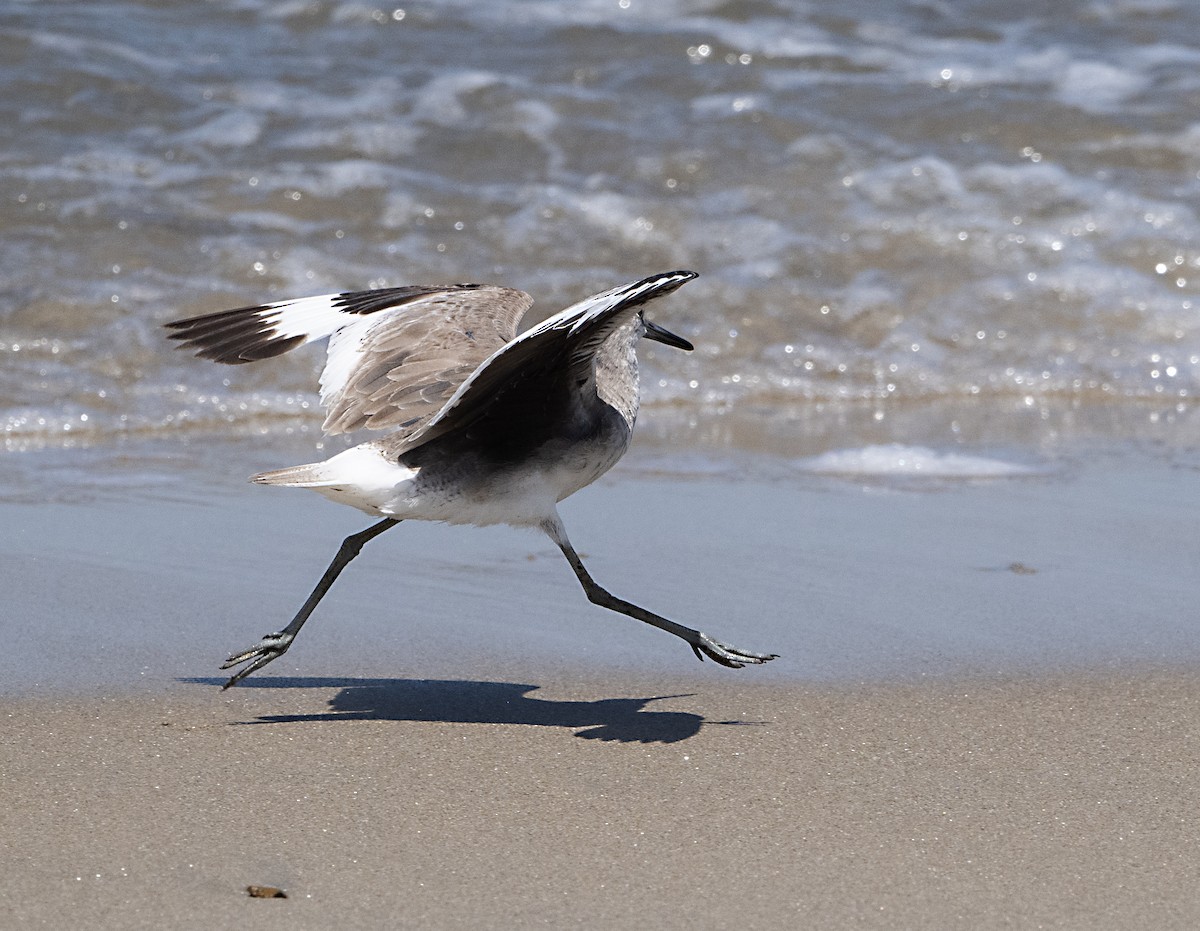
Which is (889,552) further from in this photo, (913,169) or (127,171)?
(127,171)

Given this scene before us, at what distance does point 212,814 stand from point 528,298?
7.80 ft

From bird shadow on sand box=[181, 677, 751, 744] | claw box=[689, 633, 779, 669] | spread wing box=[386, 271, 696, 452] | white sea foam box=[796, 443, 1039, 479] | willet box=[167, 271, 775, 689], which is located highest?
spread wing box=[386, 271, 696, 452]

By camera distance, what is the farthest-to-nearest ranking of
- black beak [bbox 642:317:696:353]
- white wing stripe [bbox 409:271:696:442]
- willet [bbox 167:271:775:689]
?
black beak [bbox 642:317:696:353] < willet [bbox 167:271:775:689] < white wing stripe [bbox 409:271:696:442]

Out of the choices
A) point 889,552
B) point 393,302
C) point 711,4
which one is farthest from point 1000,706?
point 711,4

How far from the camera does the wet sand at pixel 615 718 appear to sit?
111 inches

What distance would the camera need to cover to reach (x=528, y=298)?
16.7 feet

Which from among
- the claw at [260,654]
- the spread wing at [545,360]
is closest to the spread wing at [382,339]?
the spread wing at [545,360]

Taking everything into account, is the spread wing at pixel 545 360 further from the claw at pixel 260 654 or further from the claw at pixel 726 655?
the claw at pixel 726 655

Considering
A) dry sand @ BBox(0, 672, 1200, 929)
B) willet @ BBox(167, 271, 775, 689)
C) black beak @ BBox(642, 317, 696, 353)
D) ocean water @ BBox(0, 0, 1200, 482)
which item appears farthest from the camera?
ocean water @ BBox(0, 0, 1200, 482)

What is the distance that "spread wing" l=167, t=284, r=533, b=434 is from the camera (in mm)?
4184

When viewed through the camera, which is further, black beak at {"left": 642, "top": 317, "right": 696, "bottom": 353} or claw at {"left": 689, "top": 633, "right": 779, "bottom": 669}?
black beak at {"left": 642, "top": 317, "right": 696, "bottom": 353}

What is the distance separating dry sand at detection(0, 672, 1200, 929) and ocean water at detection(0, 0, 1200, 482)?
2375 mm

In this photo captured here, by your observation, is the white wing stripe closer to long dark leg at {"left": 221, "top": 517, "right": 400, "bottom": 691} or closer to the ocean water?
long dark leg at {"left": 221, "top": 517, "right": 400, "bottom": 691}

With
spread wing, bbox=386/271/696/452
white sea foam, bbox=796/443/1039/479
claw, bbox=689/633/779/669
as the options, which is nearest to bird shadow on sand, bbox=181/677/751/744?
claw, bbox=689/633/779/669
